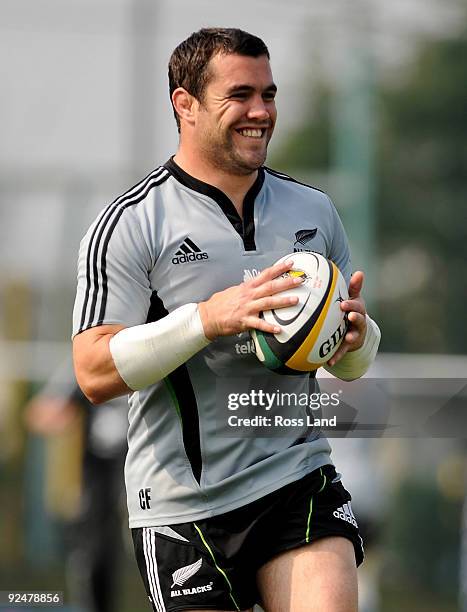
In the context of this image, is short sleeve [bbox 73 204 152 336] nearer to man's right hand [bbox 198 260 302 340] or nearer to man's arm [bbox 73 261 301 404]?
man's arm [bbox 73 261 301 404]

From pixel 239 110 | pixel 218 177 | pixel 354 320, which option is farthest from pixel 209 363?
pixel 239 110

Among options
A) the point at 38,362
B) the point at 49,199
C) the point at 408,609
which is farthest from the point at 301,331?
the point at 49,199

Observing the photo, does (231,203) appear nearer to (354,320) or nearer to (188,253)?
(188,253)

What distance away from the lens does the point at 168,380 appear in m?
4.48

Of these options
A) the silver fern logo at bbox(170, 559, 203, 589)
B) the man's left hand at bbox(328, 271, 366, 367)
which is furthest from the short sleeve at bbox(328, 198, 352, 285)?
the silver fern logo at bbox(170, 559, 203, 589)

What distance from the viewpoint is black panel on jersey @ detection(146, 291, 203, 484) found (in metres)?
4.44

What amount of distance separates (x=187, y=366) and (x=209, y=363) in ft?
0.24

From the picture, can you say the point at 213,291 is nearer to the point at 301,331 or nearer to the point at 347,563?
the point at 301,331

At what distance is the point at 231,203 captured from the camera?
15.2 feet

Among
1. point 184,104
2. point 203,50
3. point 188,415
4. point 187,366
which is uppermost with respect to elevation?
point 203,50

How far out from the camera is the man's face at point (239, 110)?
451cm

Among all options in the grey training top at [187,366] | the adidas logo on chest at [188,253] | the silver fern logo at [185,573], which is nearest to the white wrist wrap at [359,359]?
the grey training top at [187,366]

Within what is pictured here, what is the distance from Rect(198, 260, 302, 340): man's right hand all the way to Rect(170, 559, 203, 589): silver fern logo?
0.77m

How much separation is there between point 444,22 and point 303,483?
18451 mm
